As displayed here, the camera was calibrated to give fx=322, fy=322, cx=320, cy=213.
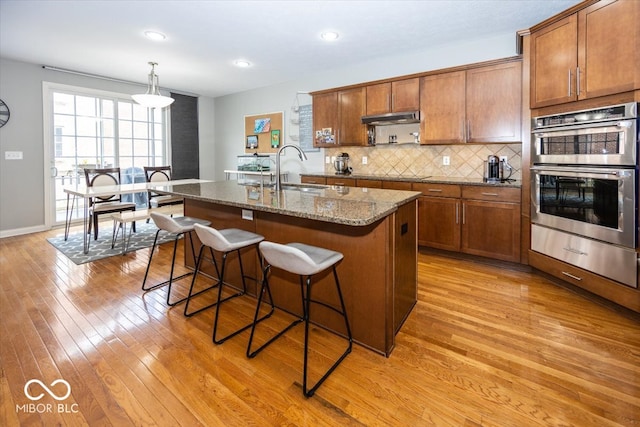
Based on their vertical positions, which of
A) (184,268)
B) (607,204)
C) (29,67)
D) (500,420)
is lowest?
(500,420)

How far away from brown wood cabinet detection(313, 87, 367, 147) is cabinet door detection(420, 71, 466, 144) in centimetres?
85

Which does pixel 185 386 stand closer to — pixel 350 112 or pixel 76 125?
pixel 350 112

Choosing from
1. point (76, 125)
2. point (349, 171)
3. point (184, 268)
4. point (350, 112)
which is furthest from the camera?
point (76, 125)

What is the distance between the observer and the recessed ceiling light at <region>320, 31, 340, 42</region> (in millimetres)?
3527

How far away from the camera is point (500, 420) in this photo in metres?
1.38

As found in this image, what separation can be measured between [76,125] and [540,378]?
659 cm

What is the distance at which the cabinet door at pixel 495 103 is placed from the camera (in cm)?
327

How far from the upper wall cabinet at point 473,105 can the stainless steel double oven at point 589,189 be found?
49 cm

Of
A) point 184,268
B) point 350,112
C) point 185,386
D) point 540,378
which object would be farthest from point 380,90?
point 185,386

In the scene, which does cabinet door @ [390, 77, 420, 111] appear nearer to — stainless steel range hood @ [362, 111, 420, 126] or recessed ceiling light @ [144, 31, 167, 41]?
stainless steel range hood @ [362, 111, 420, 126]

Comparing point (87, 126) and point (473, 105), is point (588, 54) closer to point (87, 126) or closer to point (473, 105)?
point (473, 105)

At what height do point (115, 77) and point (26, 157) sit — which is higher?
point (115, 77)

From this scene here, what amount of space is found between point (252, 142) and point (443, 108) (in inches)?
151

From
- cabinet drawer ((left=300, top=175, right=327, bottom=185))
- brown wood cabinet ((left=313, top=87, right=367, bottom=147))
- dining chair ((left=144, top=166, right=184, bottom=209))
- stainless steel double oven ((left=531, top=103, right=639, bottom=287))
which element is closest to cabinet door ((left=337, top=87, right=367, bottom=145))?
brown wood cabinet ((left=313, top=87, right=367, bottom=147))
